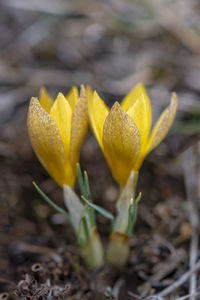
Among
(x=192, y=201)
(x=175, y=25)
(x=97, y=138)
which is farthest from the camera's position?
(x=175, y=25)

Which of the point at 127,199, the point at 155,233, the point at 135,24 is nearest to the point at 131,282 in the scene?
the point at 155,233

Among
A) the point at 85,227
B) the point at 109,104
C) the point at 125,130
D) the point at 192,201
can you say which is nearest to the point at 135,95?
the point at 125,130

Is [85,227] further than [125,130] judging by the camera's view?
Yes

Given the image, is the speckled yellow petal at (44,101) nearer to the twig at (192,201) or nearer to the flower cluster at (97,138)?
the flower cluster at (97,138)

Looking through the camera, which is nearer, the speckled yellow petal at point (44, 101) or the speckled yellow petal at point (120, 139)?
the speckled yellow petal at point (120, 139)

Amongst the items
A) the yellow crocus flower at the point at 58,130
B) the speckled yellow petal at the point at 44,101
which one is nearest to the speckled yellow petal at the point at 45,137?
the yellow crocus flower at the point at 58,130

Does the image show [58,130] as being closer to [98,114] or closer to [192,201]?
[98,114]

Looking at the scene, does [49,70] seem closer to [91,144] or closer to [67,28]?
[67,28]
